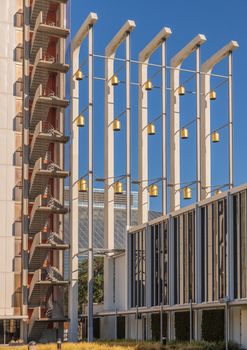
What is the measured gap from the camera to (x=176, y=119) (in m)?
79.3

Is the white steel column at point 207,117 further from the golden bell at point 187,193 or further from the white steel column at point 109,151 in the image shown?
the white steel column at point 109,151

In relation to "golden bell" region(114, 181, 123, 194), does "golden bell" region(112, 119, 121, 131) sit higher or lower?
higher

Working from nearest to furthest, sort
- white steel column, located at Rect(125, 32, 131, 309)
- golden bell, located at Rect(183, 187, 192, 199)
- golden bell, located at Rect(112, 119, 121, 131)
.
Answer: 1. golden bell, located at Rect(183, 187, 192, 199)
2. white steel column, located at Rect(125, 32, 131, 309)
3. golden bell, located at Rect(112, 119, 121, 131)

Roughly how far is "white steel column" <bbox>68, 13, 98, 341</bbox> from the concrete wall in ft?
18.0

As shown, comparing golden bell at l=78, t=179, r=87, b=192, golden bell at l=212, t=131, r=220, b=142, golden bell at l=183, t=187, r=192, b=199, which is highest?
golden bell at l=212, t=131, r=220, b=142

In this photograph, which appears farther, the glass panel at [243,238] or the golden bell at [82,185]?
the golden bell at [82,185]

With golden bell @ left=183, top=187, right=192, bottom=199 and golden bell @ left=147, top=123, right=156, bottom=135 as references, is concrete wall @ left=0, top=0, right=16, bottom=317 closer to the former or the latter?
golden bell @ left=147, top=123, right=156, bottom=135

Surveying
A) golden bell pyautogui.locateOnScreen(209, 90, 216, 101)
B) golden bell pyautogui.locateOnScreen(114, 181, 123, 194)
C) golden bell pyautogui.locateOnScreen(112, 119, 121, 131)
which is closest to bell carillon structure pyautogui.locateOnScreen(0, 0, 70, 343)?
golden bell pyautogui.locateOnScreen(112, 119, 121, 131)

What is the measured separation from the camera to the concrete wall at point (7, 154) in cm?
7744

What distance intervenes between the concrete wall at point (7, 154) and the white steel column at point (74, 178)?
548 cm

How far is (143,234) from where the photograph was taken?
239ft

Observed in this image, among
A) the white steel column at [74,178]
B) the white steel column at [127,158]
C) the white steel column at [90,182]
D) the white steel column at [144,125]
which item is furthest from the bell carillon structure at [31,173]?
the white steel column at [144,125]

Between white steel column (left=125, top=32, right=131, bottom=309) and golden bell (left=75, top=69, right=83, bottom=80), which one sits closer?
white steel column (left=125, top=32, right=131, bottom=309)

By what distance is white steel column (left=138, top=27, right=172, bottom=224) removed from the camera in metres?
76.2
